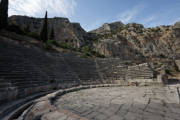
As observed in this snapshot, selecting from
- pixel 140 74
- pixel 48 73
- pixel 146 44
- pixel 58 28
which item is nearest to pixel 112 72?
pixel 140 74

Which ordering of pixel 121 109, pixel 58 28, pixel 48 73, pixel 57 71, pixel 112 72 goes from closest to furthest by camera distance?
1. pixel 121 109
2. pixel 48 73
3. pixel 57 71
4. pixel 112 72
5. pixel 58 28

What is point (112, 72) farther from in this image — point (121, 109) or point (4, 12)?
point (4, 12)

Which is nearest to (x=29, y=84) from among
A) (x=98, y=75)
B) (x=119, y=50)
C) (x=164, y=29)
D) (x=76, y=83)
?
(x=76, y=83)

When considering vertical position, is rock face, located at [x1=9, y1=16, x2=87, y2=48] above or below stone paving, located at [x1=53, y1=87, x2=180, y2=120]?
above

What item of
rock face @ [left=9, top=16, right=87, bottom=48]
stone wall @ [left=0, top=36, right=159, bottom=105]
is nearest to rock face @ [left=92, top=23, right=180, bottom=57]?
→ rock face @ [left=9, top=16, right=87, bottom=48]

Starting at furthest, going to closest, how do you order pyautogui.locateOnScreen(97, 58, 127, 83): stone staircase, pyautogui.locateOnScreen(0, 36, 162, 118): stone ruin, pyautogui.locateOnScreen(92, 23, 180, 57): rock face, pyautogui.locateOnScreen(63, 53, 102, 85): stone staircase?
pyautogui.locateOnScreen(92, 23, 180, 57): rock face
pyautogui.locateOnScreen(97, 58, 127, 83): stone staircase
pyautogui.locateOnScreen(63, 53, 102, 85): stone staircase
pyautogui.locateOnScreen(0, 36, 162, 118): stone ruin

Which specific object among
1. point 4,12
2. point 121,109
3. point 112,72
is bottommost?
point 121,109

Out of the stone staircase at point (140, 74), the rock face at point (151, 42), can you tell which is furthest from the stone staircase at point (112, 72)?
the rock face at point (151, 42)

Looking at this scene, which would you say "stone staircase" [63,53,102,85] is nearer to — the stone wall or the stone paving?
the stone wall

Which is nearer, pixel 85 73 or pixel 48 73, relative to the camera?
pixel 48 73

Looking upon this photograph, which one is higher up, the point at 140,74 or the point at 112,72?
the point at 112,72

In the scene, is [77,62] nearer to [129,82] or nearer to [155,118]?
[129,82]

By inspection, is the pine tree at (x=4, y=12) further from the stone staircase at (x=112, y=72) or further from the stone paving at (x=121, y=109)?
the stone paving at (x=121, y=109)

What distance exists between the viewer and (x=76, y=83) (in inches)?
318
